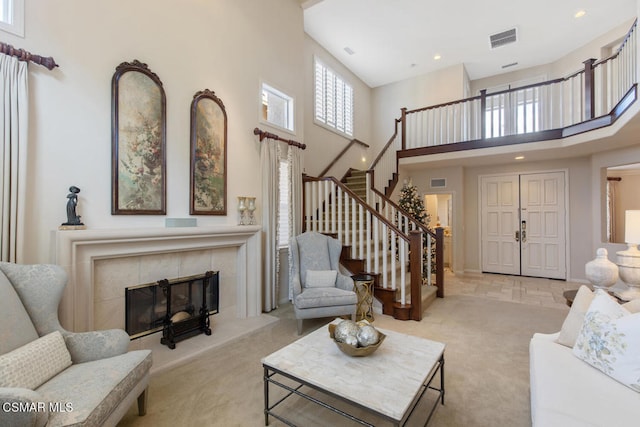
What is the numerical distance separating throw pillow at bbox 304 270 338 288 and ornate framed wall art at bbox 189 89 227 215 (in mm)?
1390

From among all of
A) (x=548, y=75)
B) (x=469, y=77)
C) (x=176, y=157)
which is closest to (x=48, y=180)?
(x=176, y=157)

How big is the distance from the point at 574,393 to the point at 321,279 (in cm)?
250

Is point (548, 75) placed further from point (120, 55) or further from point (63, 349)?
point (63, 349)

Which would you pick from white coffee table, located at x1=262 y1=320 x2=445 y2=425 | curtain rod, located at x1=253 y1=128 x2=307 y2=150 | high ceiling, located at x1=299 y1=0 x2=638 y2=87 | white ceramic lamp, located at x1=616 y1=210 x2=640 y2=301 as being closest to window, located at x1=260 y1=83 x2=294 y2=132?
curtain rod, located at x1=253 y1=128 x2=307 y2=150

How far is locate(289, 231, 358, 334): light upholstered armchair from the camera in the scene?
322cm

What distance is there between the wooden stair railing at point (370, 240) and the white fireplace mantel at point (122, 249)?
1239mm

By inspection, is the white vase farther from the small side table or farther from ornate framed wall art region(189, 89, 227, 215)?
ornate framed wall art region(189, 89, 227, 215)

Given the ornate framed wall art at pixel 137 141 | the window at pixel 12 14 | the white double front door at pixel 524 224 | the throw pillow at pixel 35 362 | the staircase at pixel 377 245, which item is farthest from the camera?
the white double front door at pixel 524 224

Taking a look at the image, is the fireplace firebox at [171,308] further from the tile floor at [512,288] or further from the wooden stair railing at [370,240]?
the tile floor at [512,288]

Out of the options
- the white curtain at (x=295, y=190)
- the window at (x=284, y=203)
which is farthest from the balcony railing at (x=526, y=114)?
the window at (x=284, y=203)

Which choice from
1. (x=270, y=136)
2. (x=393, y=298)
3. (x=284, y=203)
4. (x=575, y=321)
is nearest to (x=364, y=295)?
(x=393, y=298)

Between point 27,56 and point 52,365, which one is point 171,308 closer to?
point 52,365

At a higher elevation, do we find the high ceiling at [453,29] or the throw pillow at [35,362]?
the high ceiling at [453,29]

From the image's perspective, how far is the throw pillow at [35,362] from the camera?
138 cm
